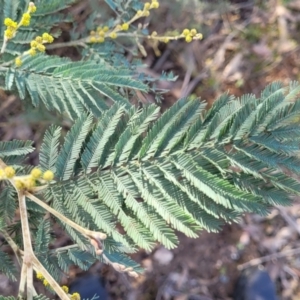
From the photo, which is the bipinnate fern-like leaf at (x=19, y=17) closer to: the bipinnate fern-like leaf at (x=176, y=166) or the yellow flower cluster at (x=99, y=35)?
the yellow flower cluster at (x=99, y=35)

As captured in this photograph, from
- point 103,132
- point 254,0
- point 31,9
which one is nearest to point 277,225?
point 254,0

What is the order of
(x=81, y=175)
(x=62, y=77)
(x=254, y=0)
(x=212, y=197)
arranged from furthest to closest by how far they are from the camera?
(x=254, y=0), (x=62, y=77), (x=81, y=175), (x=212, y=197)

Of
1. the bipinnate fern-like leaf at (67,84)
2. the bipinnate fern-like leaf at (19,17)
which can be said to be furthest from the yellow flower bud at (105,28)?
the bipinnate fern-like leaf at (67,84)

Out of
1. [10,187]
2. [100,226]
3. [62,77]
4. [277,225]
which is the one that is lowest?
[277,225]

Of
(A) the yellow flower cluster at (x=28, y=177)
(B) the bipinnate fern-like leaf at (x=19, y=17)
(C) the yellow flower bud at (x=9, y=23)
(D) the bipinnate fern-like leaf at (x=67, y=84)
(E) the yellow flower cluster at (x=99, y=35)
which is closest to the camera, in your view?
(A) the yellow flower cluster at (x=28, y=177)

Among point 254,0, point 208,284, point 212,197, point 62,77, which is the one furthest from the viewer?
point 254,0

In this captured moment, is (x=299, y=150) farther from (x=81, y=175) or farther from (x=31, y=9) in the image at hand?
(x=31, y=9)

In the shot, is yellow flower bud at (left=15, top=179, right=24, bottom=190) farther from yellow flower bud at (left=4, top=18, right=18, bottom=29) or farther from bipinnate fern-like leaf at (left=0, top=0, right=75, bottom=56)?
bipinnate fern-like leaf at (left=0, top=0, right=75, bottom=56)

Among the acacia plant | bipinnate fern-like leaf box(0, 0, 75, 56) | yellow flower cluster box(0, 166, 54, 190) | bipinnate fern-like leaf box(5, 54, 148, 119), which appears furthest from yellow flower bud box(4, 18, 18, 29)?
yellow flower cluster box(0, 166, 54, 190)
